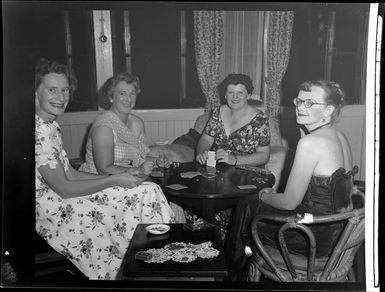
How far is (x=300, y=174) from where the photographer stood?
1.81 m

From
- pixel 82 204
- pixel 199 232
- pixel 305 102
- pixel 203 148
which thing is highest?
pixel 305 102

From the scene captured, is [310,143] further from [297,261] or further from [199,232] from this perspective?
[199,232]

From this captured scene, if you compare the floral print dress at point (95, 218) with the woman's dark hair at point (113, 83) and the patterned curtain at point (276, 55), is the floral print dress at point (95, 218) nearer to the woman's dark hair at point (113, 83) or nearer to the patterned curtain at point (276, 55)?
the woman's dark hair at point (113, 83)

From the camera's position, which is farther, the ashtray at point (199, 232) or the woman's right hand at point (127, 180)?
the woman's right hand at point (127, 180)

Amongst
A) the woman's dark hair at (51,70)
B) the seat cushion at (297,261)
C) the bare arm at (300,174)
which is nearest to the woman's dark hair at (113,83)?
the woman's dark hair at (51,70)

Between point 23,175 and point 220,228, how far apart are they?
2.89 ft

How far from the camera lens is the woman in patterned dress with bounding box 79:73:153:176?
1815mm

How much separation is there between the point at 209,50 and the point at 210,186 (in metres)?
0.59

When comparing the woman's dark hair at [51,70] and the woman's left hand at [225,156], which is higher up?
the woman's dark hair at [51,70]

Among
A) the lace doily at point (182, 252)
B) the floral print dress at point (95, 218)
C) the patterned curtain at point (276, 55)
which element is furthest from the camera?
the floral print dress at point (95, 218)

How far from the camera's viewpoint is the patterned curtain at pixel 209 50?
1761mm

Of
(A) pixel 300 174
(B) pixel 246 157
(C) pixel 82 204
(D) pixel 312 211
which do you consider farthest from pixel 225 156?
(C) pixel 82 204

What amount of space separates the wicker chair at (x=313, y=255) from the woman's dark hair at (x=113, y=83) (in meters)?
0.76

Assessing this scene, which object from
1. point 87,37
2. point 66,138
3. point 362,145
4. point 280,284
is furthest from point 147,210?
point 362,145
